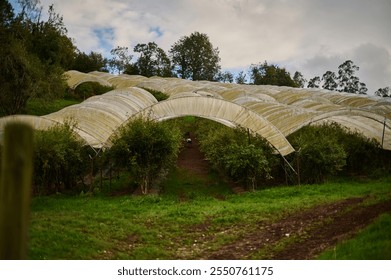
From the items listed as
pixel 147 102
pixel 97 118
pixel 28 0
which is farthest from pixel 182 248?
pixel 28 0

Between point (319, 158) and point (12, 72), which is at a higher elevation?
point (12, 72)

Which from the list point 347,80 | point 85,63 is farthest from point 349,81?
point 85,63

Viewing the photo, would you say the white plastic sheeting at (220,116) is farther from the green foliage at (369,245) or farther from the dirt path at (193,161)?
the green foliage at (369,245)

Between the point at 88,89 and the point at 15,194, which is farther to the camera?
the point at 88,89

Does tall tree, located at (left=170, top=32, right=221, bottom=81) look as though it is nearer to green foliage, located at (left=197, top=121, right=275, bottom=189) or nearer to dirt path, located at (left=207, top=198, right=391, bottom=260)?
green foliage, located at (left=197, top=121, right=275, bottom=189)

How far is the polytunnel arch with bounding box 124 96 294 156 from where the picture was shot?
16469 mm

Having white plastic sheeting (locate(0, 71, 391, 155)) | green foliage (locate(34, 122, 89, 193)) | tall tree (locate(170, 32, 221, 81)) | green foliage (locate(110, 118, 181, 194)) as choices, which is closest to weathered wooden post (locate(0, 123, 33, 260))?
green foliage (locate(34, 122, 89, 193))

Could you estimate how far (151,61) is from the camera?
67.8m

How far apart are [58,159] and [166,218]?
5.33m

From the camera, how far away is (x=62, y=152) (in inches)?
557

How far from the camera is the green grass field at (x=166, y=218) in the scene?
7.68 meters

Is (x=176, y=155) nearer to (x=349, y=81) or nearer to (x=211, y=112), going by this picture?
(x=211, y=112)

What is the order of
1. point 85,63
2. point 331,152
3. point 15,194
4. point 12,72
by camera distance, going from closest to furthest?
point 15,194 < point 331,152 < point 12,72 < point 85,63

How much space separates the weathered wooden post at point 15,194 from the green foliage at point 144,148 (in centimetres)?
1146
